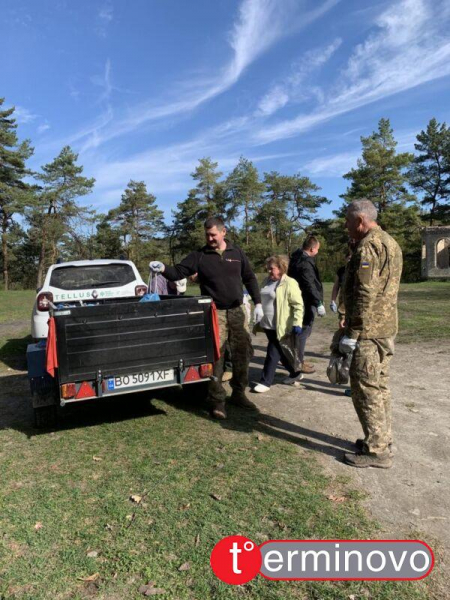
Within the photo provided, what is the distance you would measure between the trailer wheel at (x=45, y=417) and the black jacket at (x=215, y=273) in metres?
1.83

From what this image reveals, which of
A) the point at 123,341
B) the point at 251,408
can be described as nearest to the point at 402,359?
the point at 251,408

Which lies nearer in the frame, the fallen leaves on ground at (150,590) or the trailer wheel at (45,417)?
the fallen leaves on ground at (150,590)

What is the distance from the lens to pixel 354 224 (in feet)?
11.3

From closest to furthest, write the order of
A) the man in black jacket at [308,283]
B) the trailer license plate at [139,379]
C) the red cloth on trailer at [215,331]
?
the trailer license plate at [139,379]
the red cloth on trailer at [215,331]
the man in black jacket at [308,283]

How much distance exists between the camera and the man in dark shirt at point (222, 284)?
4.82 meters

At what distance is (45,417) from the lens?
445cm

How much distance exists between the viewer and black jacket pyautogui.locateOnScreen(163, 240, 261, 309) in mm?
4867

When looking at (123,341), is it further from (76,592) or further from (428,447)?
(428,447)

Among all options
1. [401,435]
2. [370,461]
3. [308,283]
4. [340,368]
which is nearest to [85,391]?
[340,368]

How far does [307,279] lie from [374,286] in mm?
3023

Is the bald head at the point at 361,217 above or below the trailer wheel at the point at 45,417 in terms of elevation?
above

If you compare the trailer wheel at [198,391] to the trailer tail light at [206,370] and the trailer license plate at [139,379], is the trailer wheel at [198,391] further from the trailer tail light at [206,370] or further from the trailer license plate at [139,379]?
the trailer license plate at [139,379]

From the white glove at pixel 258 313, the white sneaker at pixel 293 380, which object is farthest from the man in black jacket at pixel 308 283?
the white glove at pixel 258 313

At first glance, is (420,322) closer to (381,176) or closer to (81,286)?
(81,286)
